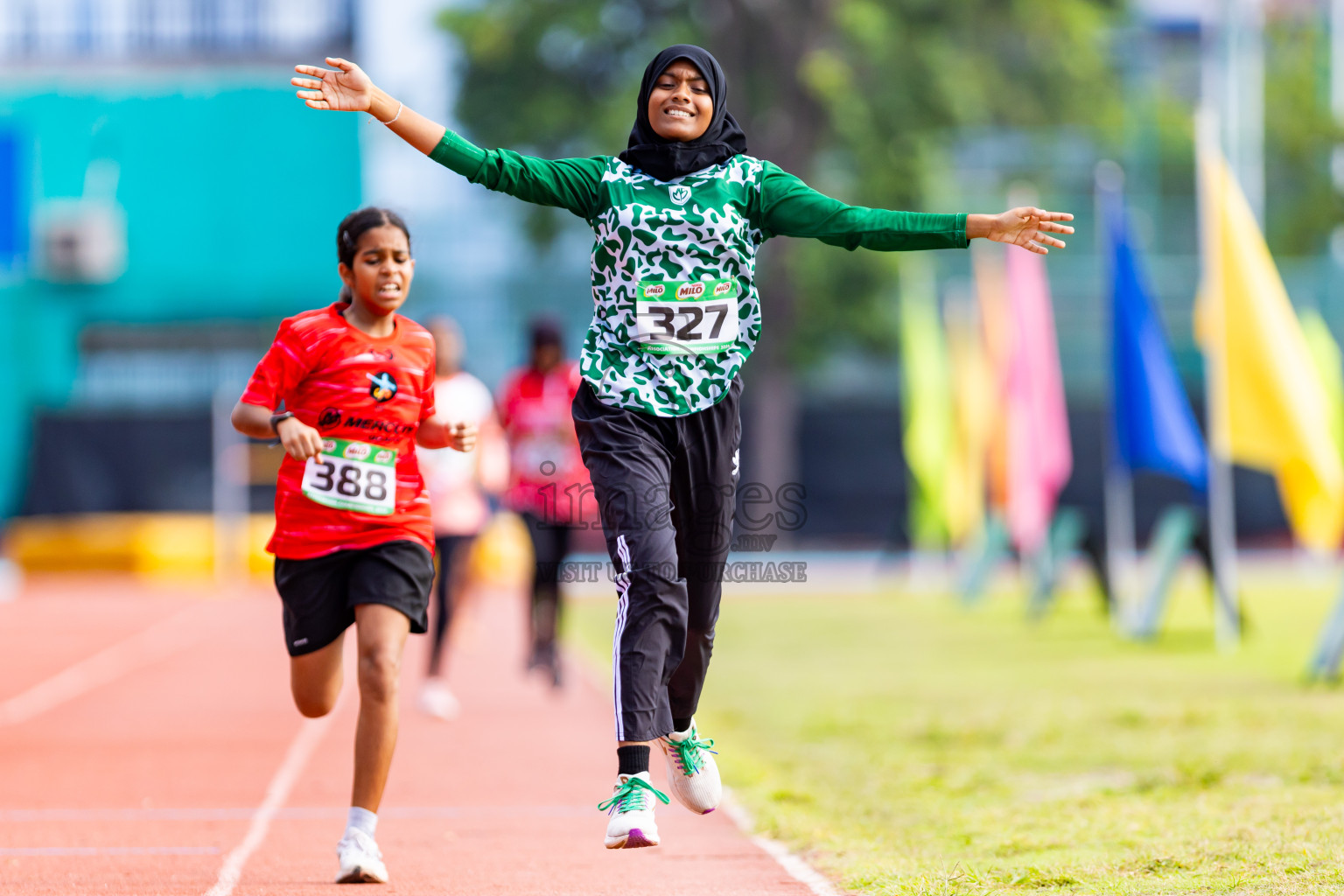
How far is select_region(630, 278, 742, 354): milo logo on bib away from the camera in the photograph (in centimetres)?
507

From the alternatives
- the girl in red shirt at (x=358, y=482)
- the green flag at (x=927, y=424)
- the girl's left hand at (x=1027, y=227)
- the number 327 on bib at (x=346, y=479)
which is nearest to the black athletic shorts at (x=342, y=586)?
the girl in red shirt at (x=358, y=482)

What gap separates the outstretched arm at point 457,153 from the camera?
4.87 metres

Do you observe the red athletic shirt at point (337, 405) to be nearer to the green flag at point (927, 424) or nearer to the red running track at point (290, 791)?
the red running track at point (290, 791)

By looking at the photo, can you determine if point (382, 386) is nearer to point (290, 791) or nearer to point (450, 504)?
point (290, 791)

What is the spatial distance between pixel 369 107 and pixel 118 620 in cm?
1554

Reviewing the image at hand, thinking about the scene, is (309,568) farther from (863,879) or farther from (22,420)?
(22,420)

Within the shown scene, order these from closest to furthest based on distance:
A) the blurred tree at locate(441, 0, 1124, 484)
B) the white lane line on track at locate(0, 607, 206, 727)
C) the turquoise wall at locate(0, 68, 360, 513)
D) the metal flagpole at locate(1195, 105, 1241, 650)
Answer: the white lane line on track at locate(0, 607, 206, 727) → the metal flagpole at locate(1195, 105, 1241, 650) → the blurred tree at locate(441, 0, 1124, 484) → the turquoise wall at locate(0, 68, 360, 513)

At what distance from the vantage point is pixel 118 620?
19328 mm

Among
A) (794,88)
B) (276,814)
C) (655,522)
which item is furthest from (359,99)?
(794,88)

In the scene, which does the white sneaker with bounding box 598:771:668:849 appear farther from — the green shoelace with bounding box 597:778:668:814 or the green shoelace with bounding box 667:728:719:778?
the green shoelace with bounding box 667:728:719:778

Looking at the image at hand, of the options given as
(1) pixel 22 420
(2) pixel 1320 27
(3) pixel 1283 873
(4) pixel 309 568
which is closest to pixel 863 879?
(3) pixel 1283 873

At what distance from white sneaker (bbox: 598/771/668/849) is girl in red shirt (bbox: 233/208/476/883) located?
86 cm

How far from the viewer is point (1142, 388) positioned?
48.5 ft

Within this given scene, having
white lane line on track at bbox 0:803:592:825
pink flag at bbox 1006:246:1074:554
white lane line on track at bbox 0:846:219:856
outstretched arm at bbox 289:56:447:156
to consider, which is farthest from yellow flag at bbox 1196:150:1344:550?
outstretched arm at bbox 289:56:447:156
